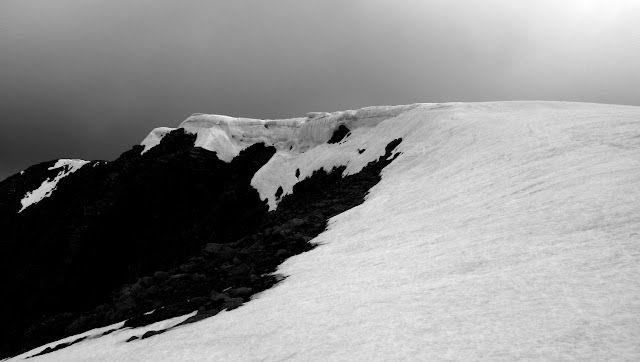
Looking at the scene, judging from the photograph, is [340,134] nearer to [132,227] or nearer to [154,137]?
[132,227]

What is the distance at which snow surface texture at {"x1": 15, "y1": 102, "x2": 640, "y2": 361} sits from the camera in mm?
6375

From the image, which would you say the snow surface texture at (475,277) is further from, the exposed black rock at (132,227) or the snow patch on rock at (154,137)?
the snow patch on rock at (154,137)

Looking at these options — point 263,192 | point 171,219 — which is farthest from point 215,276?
point 171,219

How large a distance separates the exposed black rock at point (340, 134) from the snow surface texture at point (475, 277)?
3441cm

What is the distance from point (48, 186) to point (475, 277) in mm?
133562

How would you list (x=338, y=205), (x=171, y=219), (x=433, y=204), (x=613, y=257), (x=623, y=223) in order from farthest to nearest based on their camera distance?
(x=171, y=219) < (x=338, y=205) < (x=433, y=204) < (x=623, y=223) < (x=613, y=257)

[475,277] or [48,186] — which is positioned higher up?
[48,186]

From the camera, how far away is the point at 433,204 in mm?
18000

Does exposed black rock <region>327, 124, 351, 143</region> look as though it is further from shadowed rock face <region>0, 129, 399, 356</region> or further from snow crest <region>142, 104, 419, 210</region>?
shadowed rock face <region>0, 129, 399, 356</region>

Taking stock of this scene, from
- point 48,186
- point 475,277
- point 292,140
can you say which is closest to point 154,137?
point 292,140

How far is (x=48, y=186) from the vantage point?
112 m

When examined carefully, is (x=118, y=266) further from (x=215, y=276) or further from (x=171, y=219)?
(x=215, y=276)

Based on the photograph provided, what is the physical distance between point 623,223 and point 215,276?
635 inches

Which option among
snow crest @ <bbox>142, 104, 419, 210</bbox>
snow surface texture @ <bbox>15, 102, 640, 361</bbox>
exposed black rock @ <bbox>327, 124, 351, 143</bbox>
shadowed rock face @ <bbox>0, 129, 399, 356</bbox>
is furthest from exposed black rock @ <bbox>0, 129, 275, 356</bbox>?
snow surface texture @ <bbox>15, 102, 640, 361</bbox>
